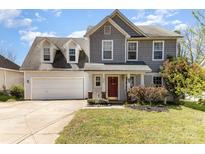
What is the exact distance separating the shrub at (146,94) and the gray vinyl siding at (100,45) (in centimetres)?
356

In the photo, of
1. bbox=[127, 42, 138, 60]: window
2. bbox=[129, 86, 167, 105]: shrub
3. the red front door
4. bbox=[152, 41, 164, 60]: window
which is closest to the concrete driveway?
bbox=[129, 86, 167, 105]: shrub

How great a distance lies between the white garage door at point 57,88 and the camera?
20.9 metres

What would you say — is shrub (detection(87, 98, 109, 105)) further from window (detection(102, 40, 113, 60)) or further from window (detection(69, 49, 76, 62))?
window (detection(69, 49, 76, 62))

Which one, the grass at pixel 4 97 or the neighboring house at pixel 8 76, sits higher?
the neighboring house at pixel 8 76

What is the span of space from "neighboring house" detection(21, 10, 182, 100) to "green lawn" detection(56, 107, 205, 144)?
6456 millimetres

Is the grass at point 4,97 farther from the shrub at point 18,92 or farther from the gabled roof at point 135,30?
the gabled roof at point 135,30

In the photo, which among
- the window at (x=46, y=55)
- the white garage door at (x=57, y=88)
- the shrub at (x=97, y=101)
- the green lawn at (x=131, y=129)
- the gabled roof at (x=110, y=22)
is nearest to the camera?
the green lawn at (x=131, y=129)

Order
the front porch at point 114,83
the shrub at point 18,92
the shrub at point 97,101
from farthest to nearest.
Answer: the shrub at point 18,92
the front porch at point 114,83
the shrub at point 97,101

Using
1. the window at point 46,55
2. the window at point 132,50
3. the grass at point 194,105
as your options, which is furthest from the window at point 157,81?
the window at point 46,55

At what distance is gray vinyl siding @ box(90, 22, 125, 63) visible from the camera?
1938cm

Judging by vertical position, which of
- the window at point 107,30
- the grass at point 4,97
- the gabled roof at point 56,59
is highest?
the window at point 107,30
